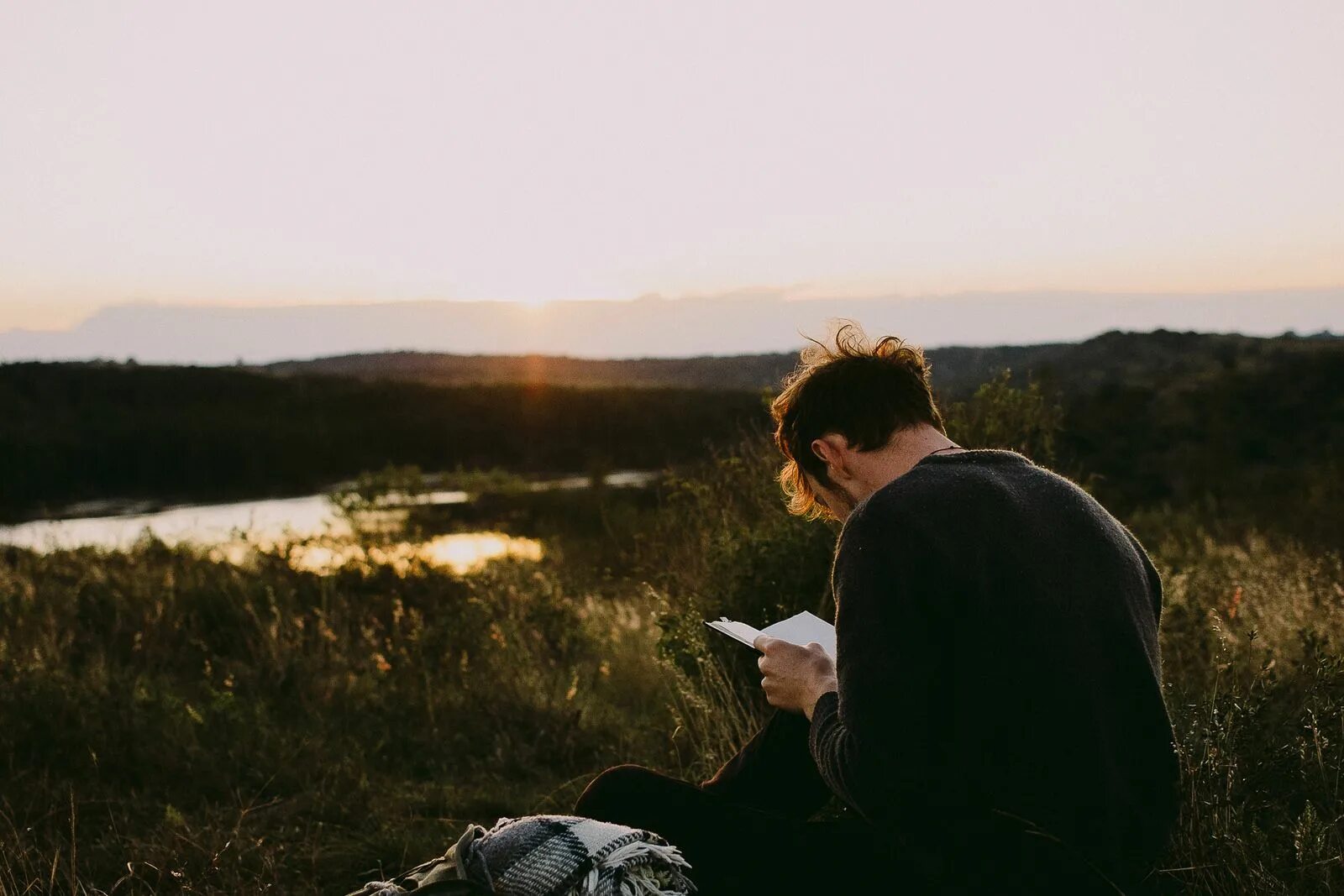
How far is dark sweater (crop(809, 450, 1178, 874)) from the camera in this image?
1705 mm

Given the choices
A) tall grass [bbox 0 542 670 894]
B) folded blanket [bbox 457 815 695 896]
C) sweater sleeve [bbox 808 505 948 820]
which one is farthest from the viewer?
tall grass [bbox 0 542 670 894]

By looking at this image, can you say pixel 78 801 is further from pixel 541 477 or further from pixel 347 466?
pixel 347 466

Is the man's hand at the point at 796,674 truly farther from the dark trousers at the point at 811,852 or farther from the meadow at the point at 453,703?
the meadow at the point at 453,703

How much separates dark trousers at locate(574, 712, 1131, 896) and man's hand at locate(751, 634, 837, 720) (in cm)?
22

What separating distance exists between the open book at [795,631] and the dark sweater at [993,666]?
0.56m

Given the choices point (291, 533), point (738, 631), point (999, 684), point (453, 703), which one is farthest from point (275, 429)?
point (999, 684)

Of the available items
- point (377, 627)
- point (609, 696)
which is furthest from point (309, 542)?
point (609, 696)

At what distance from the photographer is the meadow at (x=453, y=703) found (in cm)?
298

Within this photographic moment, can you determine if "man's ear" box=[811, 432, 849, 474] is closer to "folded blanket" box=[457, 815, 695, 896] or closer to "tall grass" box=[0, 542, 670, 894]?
"folded blanket" box=[457, 815, 695, 896]

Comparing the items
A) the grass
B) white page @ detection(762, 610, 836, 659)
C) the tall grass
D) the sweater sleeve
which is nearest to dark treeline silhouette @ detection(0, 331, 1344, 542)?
the grass

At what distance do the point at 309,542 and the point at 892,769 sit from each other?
8.46 m

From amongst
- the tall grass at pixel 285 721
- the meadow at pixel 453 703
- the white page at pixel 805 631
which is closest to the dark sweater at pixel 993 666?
the white page at pixel 805 631

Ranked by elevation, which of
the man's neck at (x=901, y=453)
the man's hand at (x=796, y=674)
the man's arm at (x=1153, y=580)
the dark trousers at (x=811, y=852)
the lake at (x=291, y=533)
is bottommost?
the lake at (x=291, y=533)

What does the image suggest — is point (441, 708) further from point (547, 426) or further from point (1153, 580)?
point (547, 426)
